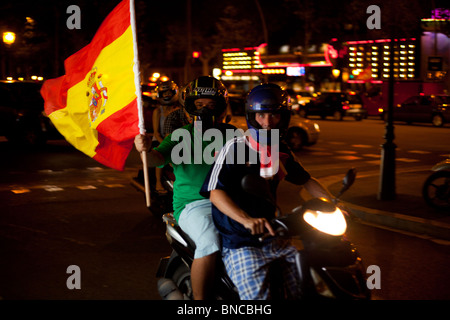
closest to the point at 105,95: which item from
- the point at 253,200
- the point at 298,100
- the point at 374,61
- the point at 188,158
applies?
the point at 188,158

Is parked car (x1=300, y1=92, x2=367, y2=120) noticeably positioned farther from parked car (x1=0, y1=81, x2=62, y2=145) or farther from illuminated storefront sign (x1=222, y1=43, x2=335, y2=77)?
parked car (x1=0, y1=81, x2=62, y2=145)

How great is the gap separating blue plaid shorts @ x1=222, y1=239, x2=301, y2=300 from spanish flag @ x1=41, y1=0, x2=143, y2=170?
1347mm

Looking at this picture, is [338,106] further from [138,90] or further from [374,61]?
[138,90]

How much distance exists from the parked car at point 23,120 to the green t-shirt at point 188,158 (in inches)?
525

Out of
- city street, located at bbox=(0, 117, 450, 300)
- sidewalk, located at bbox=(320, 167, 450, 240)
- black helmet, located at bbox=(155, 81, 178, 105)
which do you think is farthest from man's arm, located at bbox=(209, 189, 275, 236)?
black helmet, located at bbox=(155, 81, 178, 105)

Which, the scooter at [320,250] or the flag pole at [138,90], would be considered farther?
the flag pole at [138,90]

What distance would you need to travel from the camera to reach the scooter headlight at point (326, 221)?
3.14m

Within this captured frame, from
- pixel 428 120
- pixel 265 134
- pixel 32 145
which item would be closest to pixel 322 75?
pixel 428 120

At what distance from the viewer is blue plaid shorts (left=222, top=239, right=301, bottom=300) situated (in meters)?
3.17

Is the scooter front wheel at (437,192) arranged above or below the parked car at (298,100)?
below

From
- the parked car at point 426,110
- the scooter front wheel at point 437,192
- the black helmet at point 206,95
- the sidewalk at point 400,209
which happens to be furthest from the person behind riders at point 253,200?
the parked car at point 426,110

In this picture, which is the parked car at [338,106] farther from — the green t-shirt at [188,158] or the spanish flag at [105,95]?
the green t-shirt at [188,158]

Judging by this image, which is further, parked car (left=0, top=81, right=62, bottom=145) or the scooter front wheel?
parked car (left=0, top=81, right=62, bottom=145)
